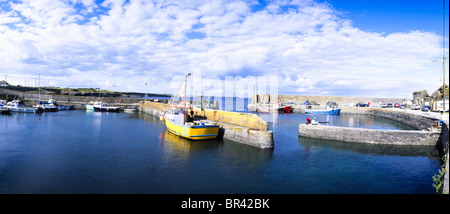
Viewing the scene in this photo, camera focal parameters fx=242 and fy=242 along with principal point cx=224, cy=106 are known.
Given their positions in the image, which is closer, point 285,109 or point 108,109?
point 108,109

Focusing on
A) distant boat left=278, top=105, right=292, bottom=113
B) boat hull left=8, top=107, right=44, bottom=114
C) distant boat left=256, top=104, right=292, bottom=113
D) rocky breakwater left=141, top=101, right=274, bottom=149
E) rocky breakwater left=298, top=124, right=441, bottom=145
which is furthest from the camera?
distant boat left=256, top=104, right=292, bottom=113

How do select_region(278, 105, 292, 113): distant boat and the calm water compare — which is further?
select_region(278, 105, 292, 113): distant boat

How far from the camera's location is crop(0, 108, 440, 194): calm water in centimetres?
1359

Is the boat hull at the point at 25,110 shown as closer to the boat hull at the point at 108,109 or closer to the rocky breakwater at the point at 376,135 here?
the boat hull at the point at 108,109

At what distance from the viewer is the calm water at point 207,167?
13586 millimetres

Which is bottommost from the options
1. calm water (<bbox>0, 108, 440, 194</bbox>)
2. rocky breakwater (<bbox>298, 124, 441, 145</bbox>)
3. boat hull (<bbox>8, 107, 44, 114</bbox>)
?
calm water (<bbox>0, 108, 440, 194</bbox>)

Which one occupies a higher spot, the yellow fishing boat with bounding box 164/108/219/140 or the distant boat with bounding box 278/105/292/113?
the distant boat with bounding box 278/105/292/113

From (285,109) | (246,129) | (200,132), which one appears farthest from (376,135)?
(285,109)

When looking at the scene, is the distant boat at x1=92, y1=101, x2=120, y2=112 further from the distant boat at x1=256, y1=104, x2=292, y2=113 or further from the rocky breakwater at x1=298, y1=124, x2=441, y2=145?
the rocky breakwater at x1=298, y1=124, x2=441, y2=145

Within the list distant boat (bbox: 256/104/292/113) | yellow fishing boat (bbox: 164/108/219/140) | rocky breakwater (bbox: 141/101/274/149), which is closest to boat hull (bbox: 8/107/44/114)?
yellow fishing boat (bbox: 164/108/219/140)

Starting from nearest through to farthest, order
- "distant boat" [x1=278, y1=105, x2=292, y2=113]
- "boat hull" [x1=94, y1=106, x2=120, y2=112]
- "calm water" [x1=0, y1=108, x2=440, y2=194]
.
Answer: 1. "calm water" [x1=0, y1=108, x2=440, y2=194]
2. "boat hull" [x1=94, y1=106, x2=120, y2=112]
3. "distant boat" [x1=278, y1=105, x2=292, y2=113]

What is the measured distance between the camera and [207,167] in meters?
17.5

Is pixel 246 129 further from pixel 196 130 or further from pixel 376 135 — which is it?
pixel 376 135

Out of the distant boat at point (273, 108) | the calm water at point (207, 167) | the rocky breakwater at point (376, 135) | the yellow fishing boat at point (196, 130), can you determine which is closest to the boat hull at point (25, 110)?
the calm water at point (207, 167)
